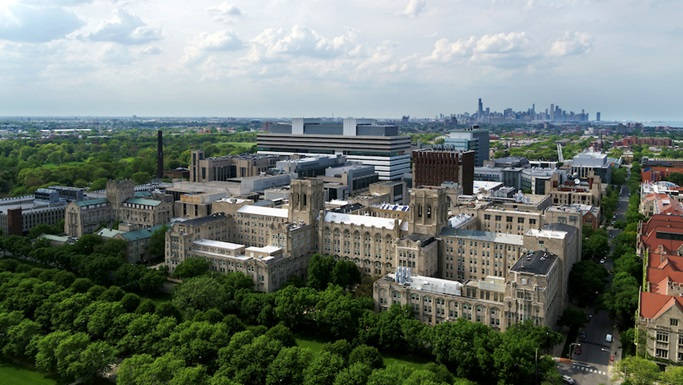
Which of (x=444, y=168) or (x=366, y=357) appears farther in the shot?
(x=444, y=168)

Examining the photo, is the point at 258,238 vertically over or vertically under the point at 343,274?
over

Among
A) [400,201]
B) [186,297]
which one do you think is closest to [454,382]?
[186,297]

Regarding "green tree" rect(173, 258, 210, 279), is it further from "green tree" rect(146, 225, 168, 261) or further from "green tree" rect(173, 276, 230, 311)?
"green tree" rect(146, 225, 168, 261)

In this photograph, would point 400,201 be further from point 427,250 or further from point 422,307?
point 422,307

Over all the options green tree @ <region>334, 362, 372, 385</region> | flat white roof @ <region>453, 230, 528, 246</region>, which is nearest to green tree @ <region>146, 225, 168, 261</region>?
flat white roof @ <region>453, 230, 528, 246</region>

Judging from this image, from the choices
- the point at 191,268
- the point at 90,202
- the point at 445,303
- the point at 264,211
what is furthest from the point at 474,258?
the point at 90,202

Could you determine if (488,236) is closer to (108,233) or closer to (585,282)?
(585,282)

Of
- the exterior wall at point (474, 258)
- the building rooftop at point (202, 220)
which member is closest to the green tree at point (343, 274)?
the exterior wall at point (474, 258)
